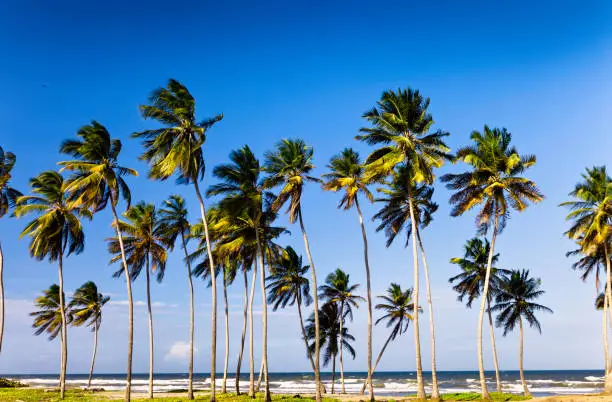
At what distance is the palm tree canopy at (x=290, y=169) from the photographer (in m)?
29.2

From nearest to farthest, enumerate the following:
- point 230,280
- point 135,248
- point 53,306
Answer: point 135,248, point 230,280, point 53,306

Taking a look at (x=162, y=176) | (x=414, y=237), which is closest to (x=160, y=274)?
(x=162, y=176)

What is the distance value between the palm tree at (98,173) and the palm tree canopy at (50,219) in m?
5.30

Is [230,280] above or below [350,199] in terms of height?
below

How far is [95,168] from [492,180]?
22.7 metres

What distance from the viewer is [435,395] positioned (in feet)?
91.0

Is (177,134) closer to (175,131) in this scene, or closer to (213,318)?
(175,131)

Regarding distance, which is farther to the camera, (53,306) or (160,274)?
(53,306)

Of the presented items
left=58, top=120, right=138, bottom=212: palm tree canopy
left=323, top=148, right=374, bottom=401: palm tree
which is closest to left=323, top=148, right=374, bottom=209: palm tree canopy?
left=323, top=148, right=374, bottom=401: palm tree

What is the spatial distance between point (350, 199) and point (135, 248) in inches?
655

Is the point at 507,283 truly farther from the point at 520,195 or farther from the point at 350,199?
the point at 350,199

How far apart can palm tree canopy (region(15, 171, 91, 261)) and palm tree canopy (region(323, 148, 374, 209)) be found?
17131 mm

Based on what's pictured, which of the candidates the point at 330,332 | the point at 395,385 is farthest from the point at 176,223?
the point at 395,385

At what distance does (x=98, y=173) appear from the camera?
26625 millimetres
